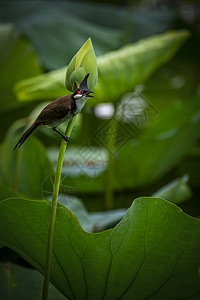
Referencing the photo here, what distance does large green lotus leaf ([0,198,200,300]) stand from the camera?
257 millimetres

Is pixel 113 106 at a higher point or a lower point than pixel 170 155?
higher

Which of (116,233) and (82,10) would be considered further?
(82,10)

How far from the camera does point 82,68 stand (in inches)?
8.1

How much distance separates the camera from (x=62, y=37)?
881mm

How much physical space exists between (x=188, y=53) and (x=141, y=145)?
20.9 inches

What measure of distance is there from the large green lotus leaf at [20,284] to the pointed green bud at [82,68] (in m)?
0.21

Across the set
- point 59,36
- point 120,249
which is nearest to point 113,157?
point 120,249

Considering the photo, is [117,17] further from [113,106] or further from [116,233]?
[116,233]

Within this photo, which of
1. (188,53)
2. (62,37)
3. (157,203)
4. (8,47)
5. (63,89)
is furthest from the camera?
(188,53)

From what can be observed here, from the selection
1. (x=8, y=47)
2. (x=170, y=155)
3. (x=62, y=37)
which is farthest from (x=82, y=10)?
(x=170, y=155)

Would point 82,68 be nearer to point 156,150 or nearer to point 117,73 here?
point 117,73

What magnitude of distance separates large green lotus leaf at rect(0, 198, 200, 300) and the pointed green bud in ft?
0.27

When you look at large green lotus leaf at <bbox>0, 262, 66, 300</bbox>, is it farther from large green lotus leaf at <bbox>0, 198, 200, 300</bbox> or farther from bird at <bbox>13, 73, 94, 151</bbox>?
bird at <bbox>13, 73, 94, 151</bbox>

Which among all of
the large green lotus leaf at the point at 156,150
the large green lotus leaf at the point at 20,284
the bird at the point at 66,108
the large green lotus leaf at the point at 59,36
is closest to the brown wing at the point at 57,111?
the bird at the point at 66,108
